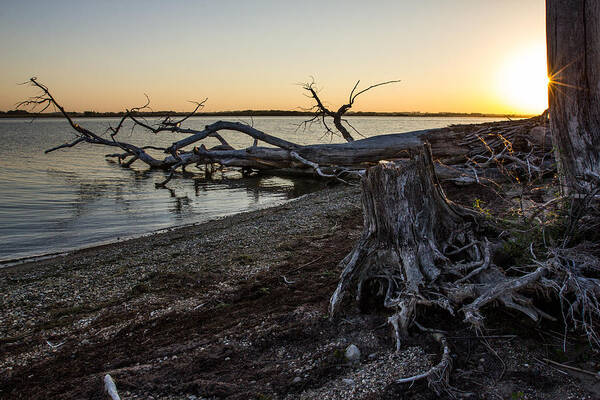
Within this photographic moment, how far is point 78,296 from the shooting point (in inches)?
251

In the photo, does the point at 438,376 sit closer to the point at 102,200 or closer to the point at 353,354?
the point at 353,354

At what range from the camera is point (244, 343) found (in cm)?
416

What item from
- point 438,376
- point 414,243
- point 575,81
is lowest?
point 438,376

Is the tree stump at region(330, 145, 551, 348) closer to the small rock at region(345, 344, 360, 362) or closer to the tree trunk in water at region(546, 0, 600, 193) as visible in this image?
the small rock at region(345, 344, 360, 362)

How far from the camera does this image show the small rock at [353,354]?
3627 mm

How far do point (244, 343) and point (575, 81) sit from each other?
16.3ft

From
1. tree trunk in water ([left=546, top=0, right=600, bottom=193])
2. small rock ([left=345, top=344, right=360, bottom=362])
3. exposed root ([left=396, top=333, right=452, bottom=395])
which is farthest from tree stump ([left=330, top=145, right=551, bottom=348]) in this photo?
tree trunk in water ([left=546, top=0, right=600, bottom=193])

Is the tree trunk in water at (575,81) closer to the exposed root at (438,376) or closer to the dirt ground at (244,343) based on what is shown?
the dirt ground at (244,343)

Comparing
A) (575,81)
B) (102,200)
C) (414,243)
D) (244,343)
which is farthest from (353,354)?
(102,200)

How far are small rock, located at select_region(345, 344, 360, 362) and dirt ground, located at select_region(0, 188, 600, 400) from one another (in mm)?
57

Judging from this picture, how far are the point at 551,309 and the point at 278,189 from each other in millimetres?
16085

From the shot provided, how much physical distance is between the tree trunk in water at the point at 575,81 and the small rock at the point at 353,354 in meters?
3.22

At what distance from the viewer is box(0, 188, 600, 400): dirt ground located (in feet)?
10.5

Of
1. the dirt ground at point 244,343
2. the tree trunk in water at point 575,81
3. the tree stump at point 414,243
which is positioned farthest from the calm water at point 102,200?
the tree trunk in water at point 575,81
